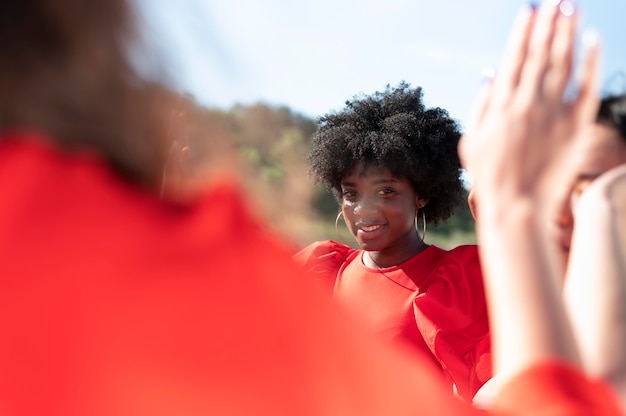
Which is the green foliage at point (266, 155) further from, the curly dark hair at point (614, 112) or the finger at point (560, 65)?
the curly dark hair at point (614, 112)

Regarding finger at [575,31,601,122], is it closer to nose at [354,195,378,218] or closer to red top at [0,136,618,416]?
red top at [0,136,618,416]

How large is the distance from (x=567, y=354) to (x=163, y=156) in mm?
557

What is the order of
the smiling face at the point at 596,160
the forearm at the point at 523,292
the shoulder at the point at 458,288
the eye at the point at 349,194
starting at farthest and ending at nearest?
the eye at the point at 349,194
the shoulder at the point at 458,288
the smiling face at the point at 596,160
the forearm at the point at 523,292

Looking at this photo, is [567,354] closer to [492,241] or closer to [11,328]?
[492,241]

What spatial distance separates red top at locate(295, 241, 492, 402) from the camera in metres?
2.67

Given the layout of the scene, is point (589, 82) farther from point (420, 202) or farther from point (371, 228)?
point (420, 202)

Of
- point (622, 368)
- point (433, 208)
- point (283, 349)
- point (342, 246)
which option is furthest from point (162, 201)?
point (433, 208)

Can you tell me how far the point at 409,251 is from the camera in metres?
3.27

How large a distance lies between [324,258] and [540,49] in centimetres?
264

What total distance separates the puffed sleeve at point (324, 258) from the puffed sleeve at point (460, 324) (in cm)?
64

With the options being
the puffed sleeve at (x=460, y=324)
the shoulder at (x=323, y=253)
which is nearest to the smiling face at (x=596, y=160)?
the puffed sleeve at (x=460, y=324)

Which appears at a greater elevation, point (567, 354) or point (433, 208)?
point (433, 208)

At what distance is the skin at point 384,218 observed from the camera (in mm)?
3264

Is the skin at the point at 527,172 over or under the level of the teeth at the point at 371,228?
under
